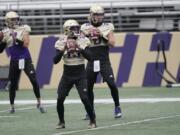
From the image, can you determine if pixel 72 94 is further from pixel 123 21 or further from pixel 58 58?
pixel 58 58

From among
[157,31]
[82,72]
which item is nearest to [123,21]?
[157,31]

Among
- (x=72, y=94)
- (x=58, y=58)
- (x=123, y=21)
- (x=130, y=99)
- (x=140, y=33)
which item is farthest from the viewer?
(x=123, y=21)

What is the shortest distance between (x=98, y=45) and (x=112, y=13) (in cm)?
929

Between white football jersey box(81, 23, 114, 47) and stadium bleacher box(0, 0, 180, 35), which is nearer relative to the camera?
white football jersey box(81, 23, 114, 47)

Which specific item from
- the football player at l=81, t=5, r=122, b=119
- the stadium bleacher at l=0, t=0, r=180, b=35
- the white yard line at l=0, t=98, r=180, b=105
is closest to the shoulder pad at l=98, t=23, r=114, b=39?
the football player at l=81, t=5, r=122, b=119

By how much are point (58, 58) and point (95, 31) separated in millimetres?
1704

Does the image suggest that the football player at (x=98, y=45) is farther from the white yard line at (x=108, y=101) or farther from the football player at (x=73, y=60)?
the white yard line at (x=108, y=101)

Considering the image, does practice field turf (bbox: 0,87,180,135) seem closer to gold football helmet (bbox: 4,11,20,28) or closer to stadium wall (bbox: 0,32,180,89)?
stadium wall (bbox: 0,32,180,89)

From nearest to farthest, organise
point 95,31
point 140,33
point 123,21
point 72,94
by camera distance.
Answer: point 95,31
point 72,94
point 140,33
point 123,21

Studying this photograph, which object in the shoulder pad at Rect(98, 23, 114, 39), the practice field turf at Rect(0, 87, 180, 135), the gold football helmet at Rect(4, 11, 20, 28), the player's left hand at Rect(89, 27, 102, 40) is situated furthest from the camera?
the gold football helmet at Rect(4, 11, 20, 28)

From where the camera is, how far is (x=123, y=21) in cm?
2334

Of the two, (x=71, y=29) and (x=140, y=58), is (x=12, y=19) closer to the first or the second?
(x=71, y=29)

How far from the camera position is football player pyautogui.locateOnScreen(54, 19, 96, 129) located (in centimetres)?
1192

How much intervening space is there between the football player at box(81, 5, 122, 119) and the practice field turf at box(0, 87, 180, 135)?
67 cm
